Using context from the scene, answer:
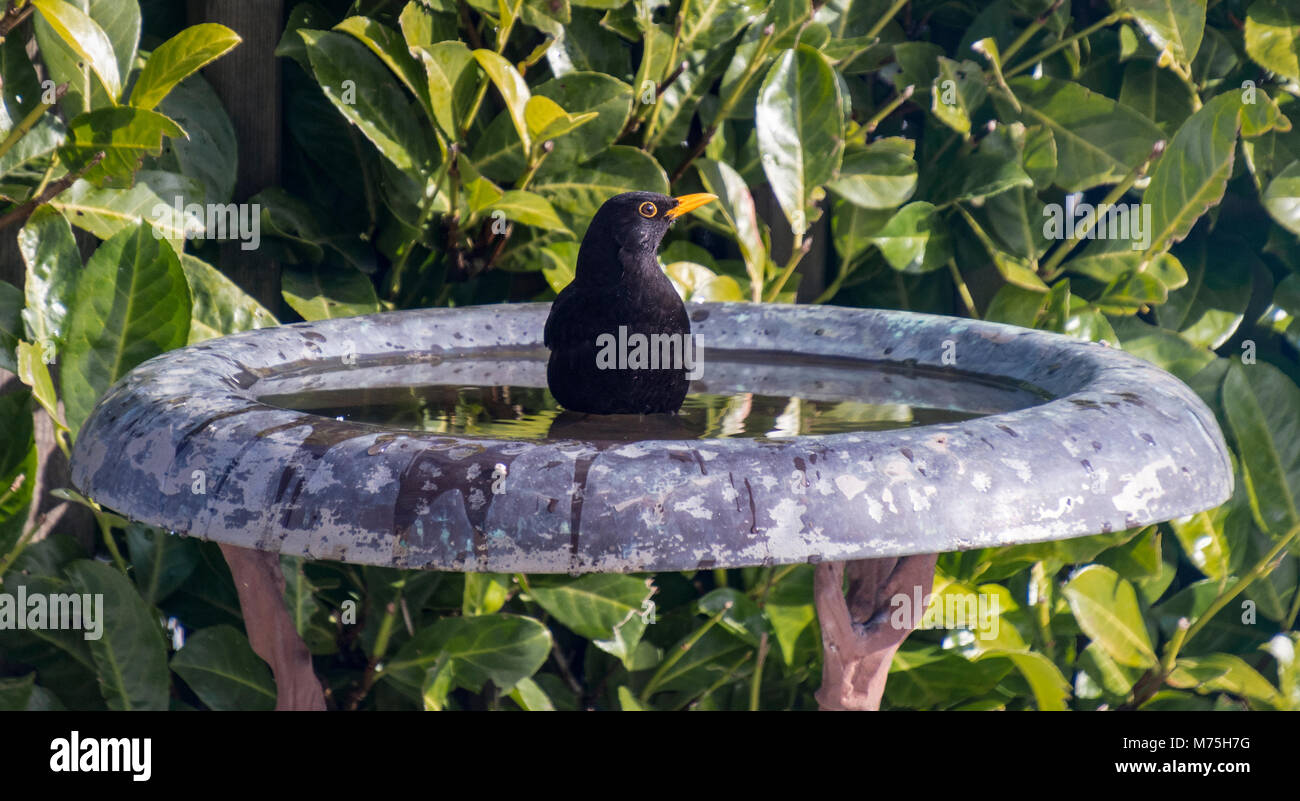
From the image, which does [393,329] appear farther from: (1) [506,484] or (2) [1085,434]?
(2) [1085,434]

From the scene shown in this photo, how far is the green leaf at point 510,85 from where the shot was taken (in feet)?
6.32

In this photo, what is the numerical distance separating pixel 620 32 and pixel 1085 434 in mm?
1526

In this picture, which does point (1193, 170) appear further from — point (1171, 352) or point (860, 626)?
point (860, 626)

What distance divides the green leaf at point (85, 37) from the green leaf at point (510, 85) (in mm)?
529

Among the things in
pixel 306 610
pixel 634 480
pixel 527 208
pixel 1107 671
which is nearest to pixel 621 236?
pixel 634 480

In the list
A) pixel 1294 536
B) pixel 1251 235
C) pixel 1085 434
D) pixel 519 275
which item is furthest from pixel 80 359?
pixel 1251 235

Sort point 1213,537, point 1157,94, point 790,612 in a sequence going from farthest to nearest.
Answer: point 1157,94, point 1213,537, point 790,612

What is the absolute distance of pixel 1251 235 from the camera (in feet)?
9.09

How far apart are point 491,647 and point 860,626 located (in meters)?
0.67

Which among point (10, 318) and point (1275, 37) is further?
→ point (1275, 37)

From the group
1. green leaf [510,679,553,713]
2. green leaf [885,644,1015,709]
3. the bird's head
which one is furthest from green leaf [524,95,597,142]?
green leaf [885,644,1015,709]

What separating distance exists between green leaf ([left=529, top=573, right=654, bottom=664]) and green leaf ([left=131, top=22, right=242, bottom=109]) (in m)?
1.00

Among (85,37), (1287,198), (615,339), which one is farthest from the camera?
(1287,198)

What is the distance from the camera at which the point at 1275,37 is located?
254cm
